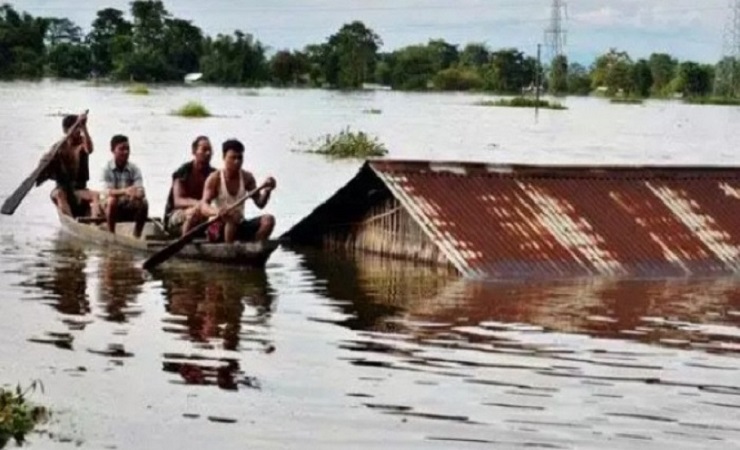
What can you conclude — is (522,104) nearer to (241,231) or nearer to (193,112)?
(193,112)

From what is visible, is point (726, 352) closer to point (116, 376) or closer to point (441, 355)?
point (441, 355)

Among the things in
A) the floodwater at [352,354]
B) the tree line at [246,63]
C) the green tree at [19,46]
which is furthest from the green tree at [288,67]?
the floodwater at [352,354]

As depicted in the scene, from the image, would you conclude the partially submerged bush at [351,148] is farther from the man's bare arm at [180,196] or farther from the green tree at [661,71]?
the green tree at [661,71]

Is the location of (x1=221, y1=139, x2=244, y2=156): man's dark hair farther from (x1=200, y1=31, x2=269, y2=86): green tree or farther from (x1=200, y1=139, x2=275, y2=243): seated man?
(x1=200, y1=31, x2=269, y2=86): green tree

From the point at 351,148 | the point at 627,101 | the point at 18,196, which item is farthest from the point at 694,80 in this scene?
the point at 18,196

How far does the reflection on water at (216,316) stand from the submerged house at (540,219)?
1.76 meters

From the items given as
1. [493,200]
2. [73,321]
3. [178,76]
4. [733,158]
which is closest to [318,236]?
[493,200]

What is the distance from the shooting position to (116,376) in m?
11.1

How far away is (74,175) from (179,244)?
371 centimetres

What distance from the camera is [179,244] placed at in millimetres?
16656

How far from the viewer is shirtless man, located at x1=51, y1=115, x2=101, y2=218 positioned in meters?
19.5

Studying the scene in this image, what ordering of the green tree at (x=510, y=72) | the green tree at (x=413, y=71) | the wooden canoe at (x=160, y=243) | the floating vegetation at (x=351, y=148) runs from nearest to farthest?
the wooden canoe at (x=160, y=243), the floating vegetation at (x=351, y=148), the green tree at (x=510, y=72), the green tree at (x=413, y=71)

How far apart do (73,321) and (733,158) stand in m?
36.5

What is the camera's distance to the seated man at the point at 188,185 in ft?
55.9
